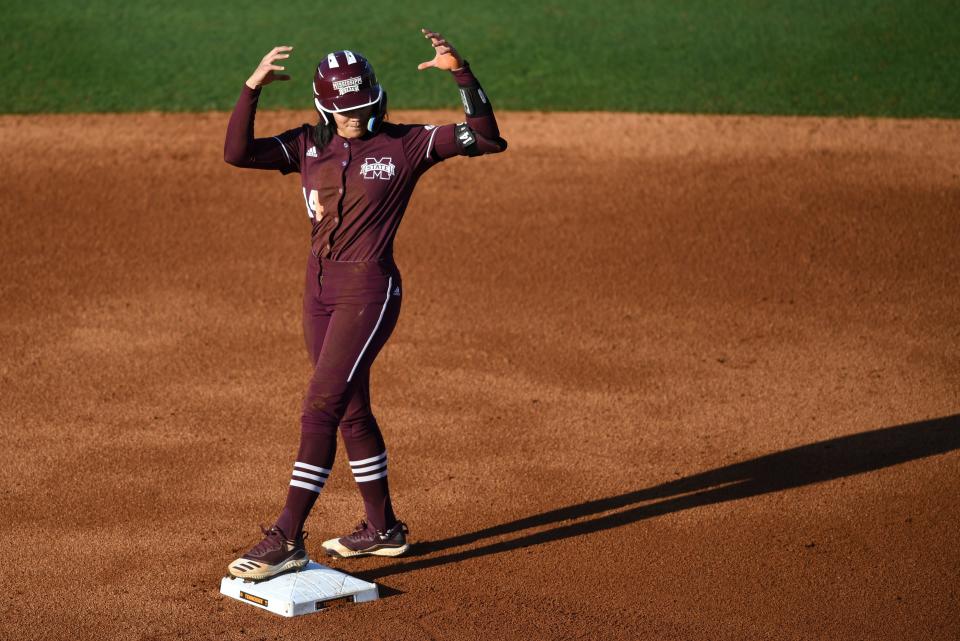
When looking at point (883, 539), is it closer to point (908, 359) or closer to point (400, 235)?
point (908, 359)

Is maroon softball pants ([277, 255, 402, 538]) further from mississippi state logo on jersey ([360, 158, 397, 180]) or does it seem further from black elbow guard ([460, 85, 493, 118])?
black elbow guard ([460, 85, 493, 118])

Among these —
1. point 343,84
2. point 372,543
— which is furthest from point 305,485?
point 343,84

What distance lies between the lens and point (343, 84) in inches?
237

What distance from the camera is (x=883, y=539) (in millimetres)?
6824

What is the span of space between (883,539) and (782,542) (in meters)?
0.59

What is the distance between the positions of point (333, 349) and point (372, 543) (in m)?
1.17

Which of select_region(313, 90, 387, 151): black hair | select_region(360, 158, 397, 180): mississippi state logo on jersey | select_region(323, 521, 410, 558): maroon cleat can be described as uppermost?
select_region(313, 90, 387, 151): black hair

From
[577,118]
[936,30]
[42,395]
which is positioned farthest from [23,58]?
[936,30]

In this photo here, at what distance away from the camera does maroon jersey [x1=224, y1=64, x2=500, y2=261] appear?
6.17 m

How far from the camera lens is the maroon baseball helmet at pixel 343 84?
19.7 ft

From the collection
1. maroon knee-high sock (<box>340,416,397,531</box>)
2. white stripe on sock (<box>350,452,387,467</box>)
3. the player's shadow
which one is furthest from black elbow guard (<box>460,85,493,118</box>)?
the player's shadow

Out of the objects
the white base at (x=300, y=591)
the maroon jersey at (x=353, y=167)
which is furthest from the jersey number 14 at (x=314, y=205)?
the white base at (x=300, y=591)

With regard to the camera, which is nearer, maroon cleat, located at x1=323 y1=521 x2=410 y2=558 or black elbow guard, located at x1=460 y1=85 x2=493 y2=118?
black elbow guard, located at x1=460 y1=85 x2=493 y2=118

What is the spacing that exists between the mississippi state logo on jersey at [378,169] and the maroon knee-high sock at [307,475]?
1.34m
